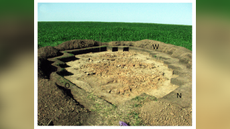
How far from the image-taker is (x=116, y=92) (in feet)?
16.3

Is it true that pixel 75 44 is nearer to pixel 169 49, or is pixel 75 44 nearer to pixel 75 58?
pixel 75 58

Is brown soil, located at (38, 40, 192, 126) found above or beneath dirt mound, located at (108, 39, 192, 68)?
beneath

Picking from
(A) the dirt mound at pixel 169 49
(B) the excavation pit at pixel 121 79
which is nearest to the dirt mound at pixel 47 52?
(B) the excavation pit at pixel 121 79

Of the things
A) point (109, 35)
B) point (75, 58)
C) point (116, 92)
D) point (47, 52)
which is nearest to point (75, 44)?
point (75, 58)

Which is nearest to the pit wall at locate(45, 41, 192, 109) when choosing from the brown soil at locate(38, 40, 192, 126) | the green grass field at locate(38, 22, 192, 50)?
the brown soil at locate(38, 40, 192, 126)

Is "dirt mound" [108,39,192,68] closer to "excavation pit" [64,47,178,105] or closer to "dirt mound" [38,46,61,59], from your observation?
"excavation pit" [64,47,178,105]

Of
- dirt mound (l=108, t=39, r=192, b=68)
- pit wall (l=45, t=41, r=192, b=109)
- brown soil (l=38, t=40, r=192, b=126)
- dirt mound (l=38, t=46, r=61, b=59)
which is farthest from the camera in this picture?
dirt mound (l=38, t=46, r=61, b=59)

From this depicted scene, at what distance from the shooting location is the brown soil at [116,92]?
3082 mm

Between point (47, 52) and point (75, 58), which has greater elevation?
point (47, 52)

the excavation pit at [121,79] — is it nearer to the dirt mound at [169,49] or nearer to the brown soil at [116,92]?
the brown soil at [116,92]

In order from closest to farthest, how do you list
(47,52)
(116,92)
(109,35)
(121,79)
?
1. (116,92)
2. (121,79)
3. (47,52)
4. (109,35)

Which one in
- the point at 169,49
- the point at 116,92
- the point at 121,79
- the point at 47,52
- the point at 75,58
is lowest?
the point at 116,92

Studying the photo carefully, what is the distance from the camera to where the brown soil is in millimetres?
3082

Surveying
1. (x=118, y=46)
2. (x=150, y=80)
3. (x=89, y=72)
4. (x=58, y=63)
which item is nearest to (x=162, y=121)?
(x=150, y=80)
